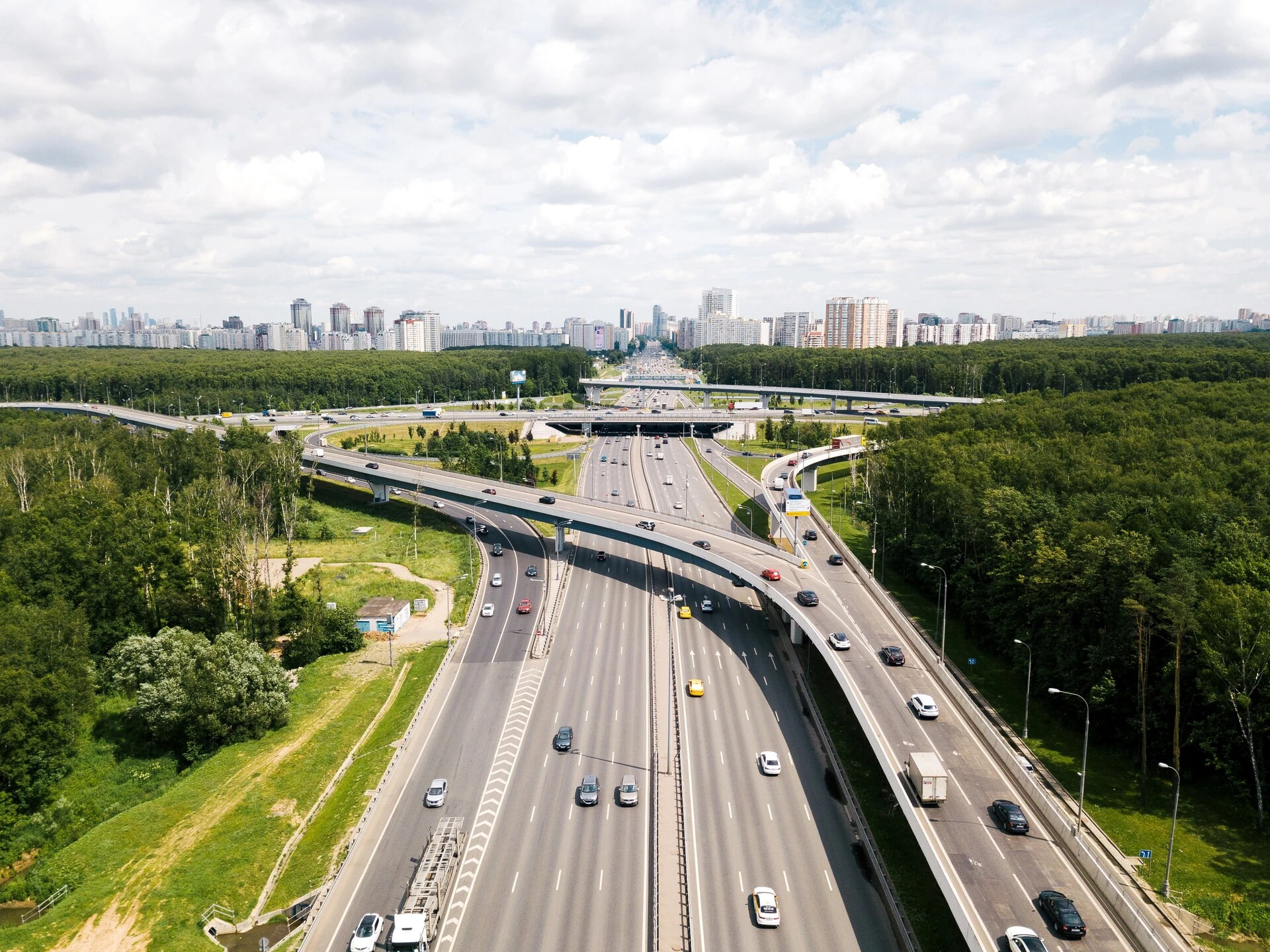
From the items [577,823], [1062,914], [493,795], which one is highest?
[1062,914]

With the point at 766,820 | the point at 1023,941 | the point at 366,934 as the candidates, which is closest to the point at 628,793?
the point at 766,820

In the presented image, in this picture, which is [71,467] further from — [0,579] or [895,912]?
[895,912]

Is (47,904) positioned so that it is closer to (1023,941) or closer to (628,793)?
(628,793)

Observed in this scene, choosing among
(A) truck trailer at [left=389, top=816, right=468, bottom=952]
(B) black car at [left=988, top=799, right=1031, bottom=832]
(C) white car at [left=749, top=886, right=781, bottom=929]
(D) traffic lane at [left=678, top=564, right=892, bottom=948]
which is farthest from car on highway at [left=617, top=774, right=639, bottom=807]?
(B) black car at [left=988, top=799, right=1031, bottom=832]

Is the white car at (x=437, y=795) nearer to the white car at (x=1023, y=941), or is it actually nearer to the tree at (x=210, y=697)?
the tree at (x=210, y=697)

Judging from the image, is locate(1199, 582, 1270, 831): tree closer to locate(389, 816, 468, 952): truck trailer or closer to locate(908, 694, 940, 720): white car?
locate(908, 694, 940, 720): white car

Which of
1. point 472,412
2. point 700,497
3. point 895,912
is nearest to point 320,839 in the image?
point 895,912
